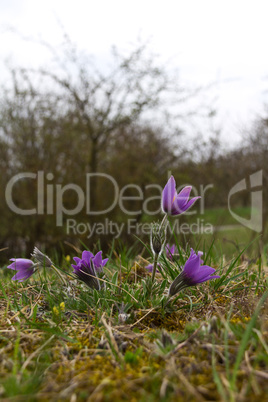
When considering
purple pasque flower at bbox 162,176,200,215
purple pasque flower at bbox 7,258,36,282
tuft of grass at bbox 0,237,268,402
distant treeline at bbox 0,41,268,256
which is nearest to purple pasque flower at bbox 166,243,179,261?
tuft of grass at bbox 0,237,268,402

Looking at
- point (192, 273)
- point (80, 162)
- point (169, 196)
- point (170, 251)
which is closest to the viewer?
point (192, 273)

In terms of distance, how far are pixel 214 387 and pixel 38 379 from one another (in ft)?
1.73

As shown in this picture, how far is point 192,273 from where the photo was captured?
57.0 inches

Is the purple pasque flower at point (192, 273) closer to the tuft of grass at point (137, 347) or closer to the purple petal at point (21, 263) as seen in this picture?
the tuft of grass at point (137, 347)

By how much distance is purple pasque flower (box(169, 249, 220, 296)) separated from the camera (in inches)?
56.6

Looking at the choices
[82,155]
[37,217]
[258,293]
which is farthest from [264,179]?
[258,293]

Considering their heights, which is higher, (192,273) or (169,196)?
(169,196)

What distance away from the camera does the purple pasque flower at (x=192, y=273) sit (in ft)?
4.72

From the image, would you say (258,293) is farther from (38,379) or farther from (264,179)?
(264,179)

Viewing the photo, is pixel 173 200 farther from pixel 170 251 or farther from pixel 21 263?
pixel 21 263

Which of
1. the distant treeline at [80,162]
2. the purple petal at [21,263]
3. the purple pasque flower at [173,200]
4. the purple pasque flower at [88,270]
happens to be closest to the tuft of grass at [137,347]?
the purple pasque flower at [88,270]

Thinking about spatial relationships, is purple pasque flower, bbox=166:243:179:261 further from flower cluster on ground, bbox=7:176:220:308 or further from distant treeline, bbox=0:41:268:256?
distant treeline, bbox=0:41:268:256

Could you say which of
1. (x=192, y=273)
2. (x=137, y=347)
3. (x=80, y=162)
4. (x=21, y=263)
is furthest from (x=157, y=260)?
(x=80, y=162)

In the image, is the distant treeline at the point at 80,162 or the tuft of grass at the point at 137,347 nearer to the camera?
the tuft of grass at the point at 137,347
